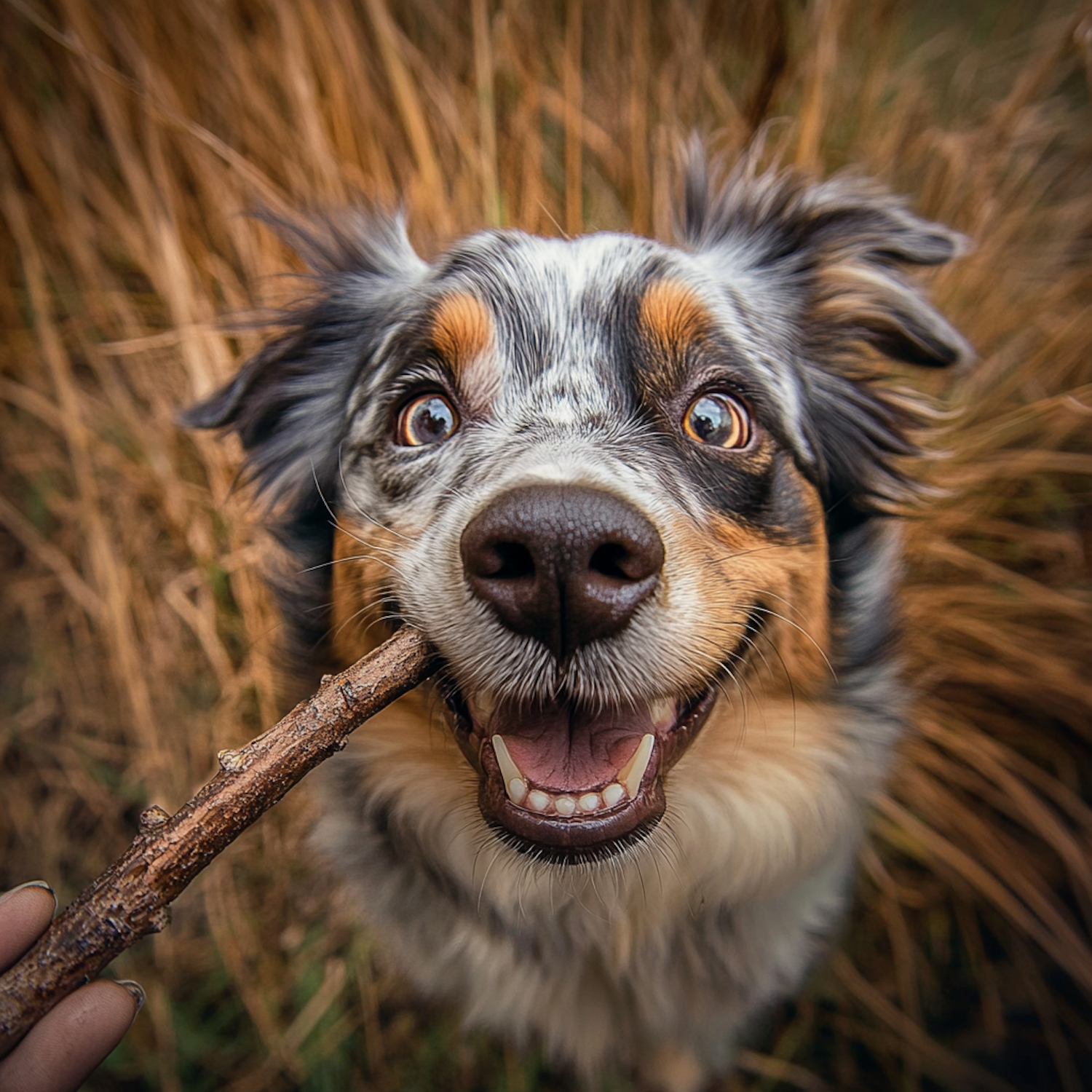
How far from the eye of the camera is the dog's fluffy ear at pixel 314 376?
7.39ft

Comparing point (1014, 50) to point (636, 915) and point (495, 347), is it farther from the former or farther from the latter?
point (636, 915)

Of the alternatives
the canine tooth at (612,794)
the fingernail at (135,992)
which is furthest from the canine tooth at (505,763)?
the fingernail at (135,992)

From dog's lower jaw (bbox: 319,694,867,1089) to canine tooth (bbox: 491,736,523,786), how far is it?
0.66ft

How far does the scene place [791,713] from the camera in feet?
6.63

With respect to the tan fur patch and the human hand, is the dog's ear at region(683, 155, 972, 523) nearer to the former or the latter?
the tan fur patch

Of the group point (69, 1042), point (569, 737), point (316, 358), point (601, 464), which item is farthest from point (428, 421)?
point (69, 1042)

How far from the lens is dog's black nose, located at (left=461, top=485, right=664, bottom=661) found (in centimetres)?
130

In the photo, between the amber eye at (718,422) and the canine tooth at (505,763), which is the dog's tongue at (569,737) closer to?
the canine tooth at (505,763)

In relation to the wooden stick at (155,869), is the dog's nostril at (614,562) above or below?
above

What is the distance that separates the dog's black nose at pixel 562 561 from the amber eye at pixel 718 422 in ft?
1.68

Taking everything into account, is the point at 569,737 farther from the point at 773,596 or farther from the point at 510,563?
the point at 773,596

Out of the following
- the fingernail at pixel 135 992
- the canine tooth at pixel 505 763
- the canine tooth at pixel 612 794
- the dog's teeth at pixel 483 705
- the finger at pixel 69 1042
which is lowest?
the fingernail at pixel 135 992

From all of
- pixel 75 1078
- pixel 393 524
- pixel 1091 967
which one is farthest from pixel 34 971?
pixel 1091 967

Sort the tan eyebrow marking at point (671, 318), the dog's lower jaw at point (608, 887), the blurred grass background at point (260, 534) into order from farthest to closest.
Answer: the blurred grass background at point (260, 534)
the dog's lower jaw at point (608, 887)
the tan eyebrow marking at point (671, 318)
